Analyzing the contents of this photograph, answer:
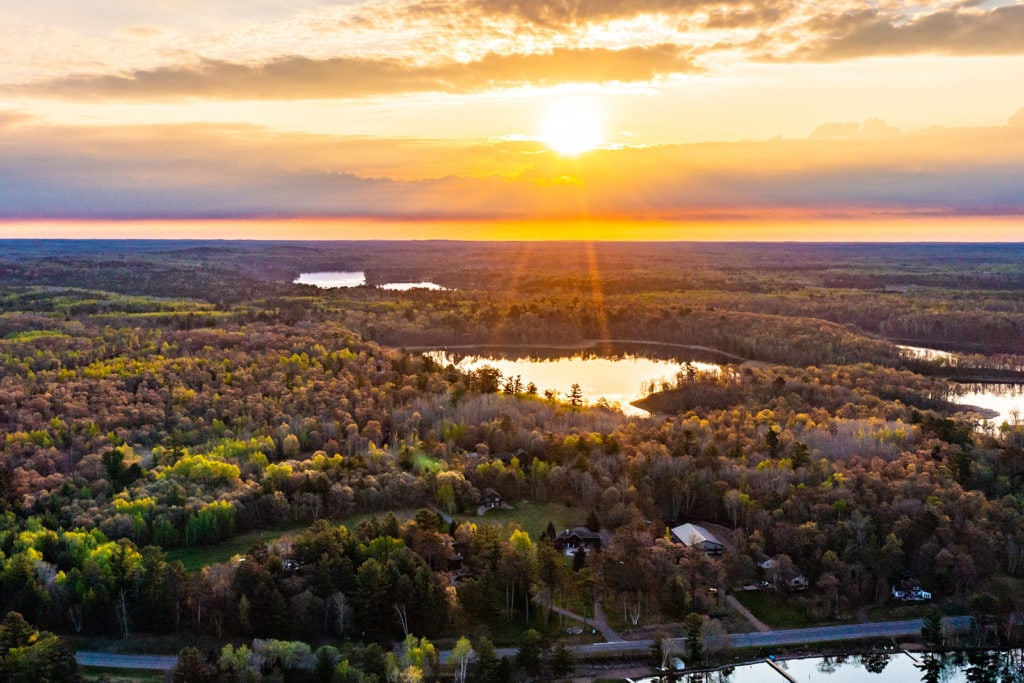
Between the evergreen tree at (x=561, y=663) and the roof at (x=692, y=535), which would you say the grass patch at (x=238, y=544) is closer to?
the roof at (x=692, y=535)

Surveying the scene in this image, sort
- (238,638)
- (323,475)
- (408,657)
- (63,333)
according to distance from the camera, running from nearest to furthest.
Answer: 1. (408,657)
2. (238,638)
3. (323,475)
4. (63,333)

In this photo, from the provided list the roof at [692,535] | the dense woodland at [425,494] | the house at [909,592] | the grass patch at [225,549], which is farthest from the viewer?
the grass patch at [225,549]

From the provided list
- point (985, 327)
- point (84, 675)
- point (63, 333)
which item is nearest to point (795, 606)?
point (84, 675)

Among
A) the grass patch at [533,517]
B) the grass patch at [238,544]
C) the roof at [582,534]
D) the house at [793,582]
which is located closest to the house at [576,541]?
the roof at [582,534]

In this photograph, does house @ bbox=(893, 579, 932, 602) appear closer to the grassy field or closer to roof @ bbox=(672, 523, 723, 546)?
roof @ bbox=(672, 523, 723, 546)

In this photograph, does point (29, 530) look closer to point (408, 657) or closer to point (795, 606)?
point (408, 657)

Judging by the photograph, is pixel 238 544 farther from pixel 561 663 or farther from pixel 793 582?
pixel 793 582
